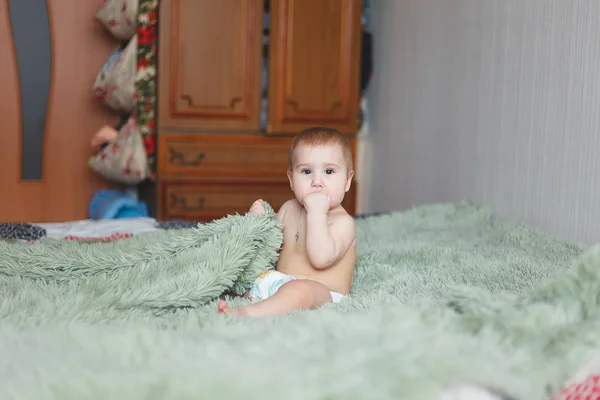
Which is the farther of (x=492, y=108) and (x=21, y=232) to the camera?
(x=492, y=108)

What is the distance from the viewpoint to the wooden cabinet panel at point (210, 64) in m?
2.82

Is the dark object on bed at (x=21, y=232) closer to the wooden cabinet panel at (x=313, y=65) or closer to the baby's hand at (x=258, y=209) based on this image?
the baby's hand at (x=258, y=209)

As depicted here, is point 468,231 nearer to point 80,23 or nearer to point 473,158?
point 473,158

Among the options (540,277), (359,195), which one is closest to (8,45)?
(359,195)

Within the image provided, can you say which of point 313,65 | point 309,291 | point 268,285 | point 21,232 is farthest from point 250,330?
point 313,65

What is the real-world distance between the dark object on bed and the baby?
67 cm

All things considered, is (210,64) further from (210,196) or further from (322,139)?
(322,139)

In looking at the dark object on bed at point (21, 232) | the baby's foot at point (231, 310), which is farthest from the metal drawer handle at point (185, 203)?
the baby's foot at point (231, 310)

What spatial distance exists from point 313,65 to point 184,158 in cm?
71

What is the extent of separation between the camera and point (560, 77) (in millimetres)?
1807

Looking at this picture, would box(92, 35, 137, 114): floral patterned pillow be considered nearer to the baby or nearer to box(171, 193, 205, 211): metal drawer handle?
box(171, 193, 205, 211): metal drawer handle

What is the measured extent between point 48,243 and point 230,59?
1.56 m

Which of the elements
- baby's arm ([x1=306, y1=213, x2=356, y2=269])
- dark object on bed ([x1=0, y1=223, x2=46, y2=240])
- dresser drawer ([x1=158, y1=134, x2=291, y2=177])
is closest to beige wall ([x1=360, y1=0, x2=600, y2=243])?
dresser drawer ([x1=158, y1=134, x2=291, y2=177])

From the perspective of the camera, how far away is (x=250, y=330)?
2.75 feet
